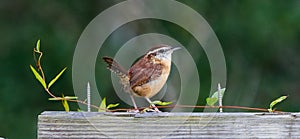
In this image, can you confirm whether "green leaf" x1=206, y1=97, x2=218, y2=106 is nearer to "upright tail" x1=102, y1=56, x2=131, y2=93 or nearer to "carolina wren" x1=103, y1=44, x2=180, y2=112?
"carolina wren" x1=103, y1=44, x2=180, y2=112

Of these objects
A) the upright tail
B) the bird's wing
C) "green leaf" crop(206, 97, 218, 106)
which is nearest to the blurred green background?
the upright tail

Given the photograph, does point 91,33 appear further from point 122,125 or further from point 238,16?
point 122,125

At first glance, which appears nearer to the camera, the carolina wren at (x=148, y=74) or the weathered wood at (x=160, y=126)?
the weathered wood at (x=160, y=126)

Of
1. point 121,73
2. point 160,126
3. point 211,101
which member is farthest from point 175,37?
point 160,126

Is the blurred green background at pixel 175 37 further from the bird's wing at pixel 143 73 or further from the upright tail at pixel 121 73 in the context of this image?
the bird's wing at pixel 143 73

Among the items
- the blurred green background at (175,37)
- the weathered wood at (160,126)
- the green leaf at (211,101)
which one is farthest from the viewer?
the blurred green background at (175,37)

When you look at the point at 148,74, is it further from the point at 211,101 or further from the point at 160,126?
the point at 160,126

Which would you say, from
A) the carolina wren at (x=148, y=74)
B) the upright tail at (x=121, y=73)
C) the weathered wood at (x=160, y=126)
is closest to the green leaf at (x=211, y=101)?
the weathered wood at (x=160, y=126)
